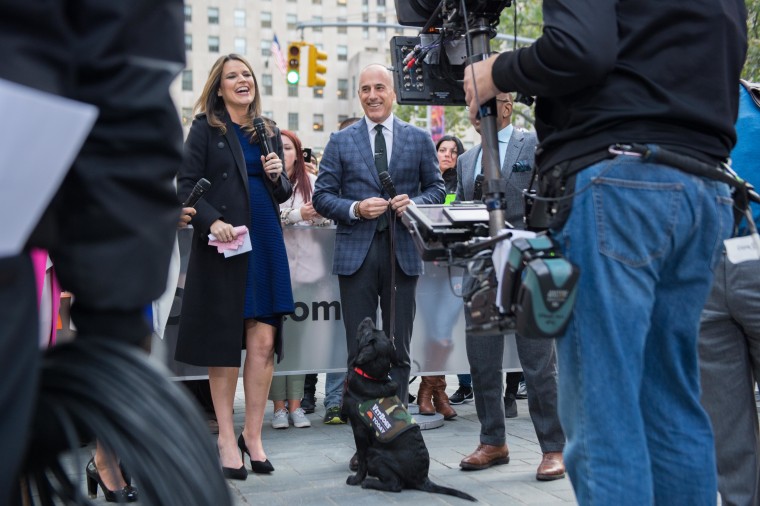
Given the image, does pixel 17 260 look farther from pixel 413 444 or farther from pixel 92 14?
pixel 413 444

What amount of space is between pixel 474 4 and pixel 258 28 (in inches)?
3158

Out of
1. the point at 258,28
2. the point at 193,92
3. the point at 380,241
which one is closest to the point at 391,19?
the point at 258,28

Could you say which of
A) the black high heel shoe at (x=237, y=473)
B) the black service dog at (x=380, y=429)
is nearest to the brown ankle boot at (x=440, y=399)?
the black service dog at (x=380, y=429)

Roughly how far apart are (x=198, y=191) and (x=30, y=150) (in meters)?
3.90

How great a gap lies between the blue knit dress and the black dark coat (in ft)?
0.26

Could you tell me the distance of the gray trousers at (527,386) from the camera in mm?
4949

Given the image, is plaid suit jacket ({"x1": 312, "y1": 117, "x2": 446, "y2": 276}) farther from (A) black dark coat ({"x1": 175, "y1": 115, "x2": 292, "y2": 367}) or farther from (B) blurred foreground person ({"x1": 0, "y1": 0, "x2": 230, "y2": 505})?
(B) blurred foreground person ({"x1": 0, "y1": 0, "x2": 230, "y2": 505})

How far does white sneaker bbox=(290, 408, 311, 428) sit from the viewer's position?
21.8ft

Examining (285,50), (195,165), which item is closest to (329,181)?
(195,165)

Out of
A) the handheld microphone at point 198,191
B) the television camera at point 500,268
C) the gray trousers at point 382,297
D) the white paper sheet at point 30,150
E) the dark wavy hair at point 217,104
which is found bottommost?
the gray trousers at point 382,297

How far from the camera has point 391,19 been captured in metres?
79.7

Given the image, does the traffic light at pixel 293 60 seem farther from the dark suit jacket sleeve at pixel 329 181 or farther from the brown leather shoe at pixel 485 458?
the brown leather shoe at pixel 485 458

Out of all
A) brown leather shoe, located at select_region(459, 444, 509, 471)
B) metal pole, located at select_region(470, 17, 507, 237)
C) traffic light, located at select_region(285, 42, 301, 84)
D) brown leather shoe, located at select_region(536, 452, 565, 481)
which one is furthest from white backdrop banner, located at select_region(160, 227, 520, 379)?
traffic light, located at select_region(285, 42, 301, 84)

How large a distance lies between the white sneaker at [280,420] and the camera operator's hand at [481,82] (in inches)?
167
